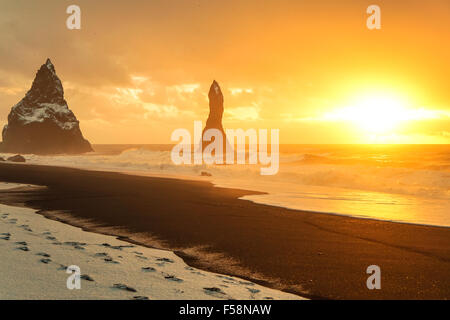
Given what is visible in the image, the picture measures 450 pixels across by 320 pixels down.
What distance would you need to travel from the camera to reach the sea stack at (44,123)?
99.5m

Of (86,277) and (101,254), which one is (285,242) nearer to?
(101,254)

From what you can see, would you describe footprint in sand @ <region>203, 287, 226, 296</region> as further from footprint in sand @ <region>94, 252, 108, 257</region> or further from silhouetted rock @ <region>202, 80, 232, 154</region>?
silhouetted rock @ <region>202, 80, 232, 154</region>

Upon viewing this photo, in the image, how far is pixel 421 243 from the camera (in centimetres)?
852

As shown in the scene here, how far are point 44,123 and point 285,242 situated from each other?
107754mm

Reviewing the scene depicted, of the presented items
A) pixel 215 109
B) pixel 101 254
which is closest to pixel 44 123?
pixel 215 109

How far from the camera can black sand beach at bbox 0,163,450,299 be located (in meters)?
5.98

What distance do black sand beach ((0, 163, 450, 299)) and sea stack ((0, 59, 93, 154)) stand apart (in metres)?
Answer: 95.4

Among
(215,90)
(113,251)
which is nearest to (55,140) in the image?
(215,90)

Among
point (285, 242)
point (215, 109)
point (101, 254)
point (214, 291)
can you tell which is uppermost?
point (215, 109)

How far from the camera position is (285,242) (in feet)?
28.2

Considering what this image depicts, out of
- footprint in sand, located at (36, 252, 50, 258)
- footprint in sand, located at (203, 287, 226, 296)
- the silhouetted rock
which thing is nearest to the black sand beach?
footprint in sand, located at (203, 287, 226, 296)

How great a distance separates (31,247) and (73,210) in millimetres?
6175

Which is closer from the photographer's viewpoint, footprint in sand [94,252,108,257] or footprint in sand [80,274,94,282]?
footprint in sand [80,274,94,282]
